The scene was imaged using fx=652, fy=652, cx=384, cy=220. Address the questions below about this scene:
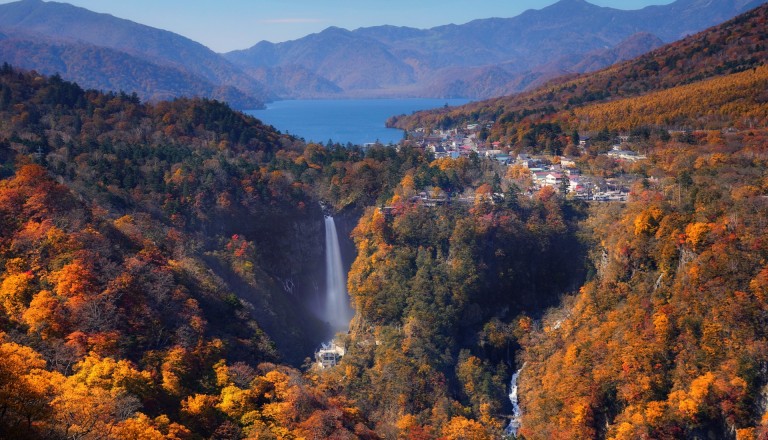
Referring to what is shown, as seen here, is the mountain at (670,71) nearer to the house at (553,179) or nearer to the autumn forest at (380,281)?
the autumn forest at (380,281)

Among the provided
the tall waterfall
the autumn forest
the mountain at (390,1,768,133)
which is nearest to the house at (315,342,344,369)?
the autumn forest

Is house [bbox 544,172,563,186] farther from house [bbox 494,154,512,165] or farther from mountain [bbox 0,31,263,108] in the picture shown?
mountain [bbox 0,31,263,108]

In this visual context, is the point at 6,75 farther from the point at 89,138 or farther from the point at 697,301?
the point at 697,301

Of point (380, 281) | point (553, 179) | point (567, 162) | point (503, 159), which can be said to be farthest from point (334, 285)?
point (567, 162)

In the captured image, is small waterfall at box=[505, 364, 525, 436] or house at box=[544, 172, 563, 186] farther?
house at box=[544, 172, 563, 186]

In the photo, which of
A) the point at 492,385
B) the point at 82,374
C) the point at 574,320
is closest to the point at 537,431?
the point at 492,385
